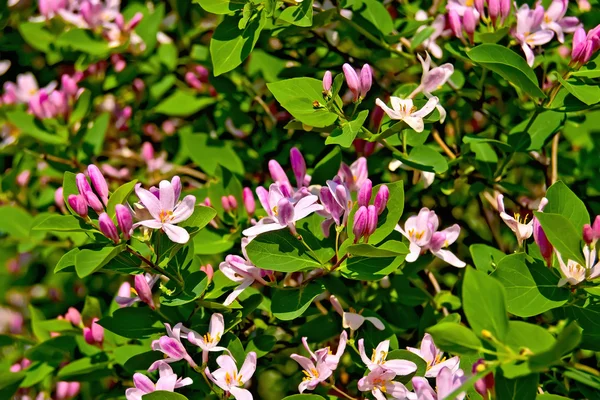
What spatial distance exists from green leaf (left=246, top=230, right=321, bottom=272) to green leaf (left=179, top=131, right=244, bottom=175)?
68 cm

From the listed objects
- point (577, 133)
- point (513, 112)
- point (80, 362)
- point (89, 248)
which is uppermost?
point (89, 248)

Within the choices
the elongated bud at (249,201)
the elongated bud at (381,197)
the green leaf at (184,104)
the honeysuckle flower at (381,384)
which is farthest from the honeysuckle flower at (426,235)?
the green leaf at (184,104)

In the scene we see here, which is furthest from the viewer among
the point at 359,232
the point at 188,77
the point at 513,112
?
the point at 188,77

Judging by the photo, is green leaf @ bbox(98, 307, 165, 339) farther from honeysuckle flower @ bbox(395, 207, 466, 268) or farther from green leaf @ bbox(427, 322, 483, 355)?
green leaf @ bbox(427, 322, 483, 355)

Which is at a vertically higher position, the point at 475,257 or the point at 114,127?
the point at 475,257

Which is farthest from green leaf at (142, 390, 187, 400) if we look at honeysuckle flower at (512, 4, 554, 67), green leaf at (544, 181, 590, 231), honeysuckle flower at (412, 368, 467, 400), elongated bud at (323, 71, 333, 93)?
honeysuckle flower at (512, 4, 554, 67)

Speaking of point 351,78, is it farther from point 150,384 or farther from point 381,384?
point 150,384

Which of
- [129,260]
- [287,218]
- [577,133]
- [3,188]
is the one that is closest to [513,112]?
[577,133]

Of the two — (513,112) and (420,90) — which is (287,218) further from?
(513,112)

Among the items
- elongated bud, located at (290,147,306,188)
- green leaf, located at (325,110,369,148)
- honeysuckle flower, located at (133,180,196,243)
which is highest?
green leaf, located at (325,110,369,148)

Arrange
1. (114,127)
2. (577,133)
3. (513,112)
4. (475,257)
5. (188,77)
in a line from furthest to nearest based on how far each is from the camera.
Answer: (114,127) < (188,77) < (577,133) < (513,112) < (475,257)

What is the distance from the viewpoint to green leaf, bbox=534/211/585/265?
1193 millimetres

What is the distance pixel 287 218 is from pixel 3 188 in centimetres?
134

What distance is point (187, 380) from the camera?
1.37m
